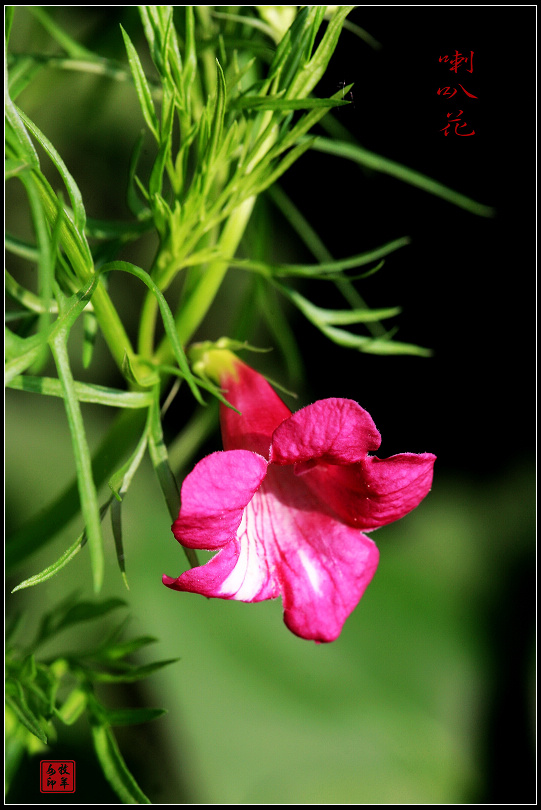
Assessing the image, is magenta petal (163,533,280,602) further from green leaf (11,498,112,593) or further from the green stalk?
the green stalk

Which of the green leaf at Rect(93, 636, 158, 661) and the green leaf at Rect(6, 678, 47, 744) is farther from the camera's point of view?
the green leaf at Rect(93, 636, 158, 661)

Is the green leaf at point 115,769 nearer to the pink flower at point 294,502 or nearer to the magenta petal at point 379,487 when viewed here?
the pink flower at point 294,502

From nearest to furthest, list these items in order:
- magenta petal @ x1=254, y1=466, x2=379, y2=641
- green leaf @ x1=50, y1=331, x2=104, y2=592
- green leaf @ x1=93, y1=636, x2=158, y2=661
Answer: green leaf @ x1=50, y1=331, x2=104, y2=592
magenta petal @ x1=254, y1=466, x2=379, y2=641
green leaf @ x1=93, y1=636, x2=158, y2=661

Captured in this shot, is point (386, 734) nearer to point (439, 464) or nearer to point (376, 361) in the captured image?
point (439, 464)

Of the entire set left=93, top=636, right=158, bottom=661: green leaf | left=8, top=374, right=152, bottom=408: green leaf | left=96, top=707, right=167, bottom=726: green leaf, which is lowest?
left=96, top=707, right=167, bottom=726: green leaf

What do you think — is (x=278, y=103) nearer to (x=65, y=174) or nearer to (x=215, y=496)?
(x=65, y=174)

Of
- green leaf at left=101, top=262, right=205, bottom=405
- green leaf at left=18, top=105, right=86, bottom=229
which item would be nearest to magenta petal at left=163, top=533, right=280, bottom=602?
green leaf at left=101, top=262, right=205, bottom=405
